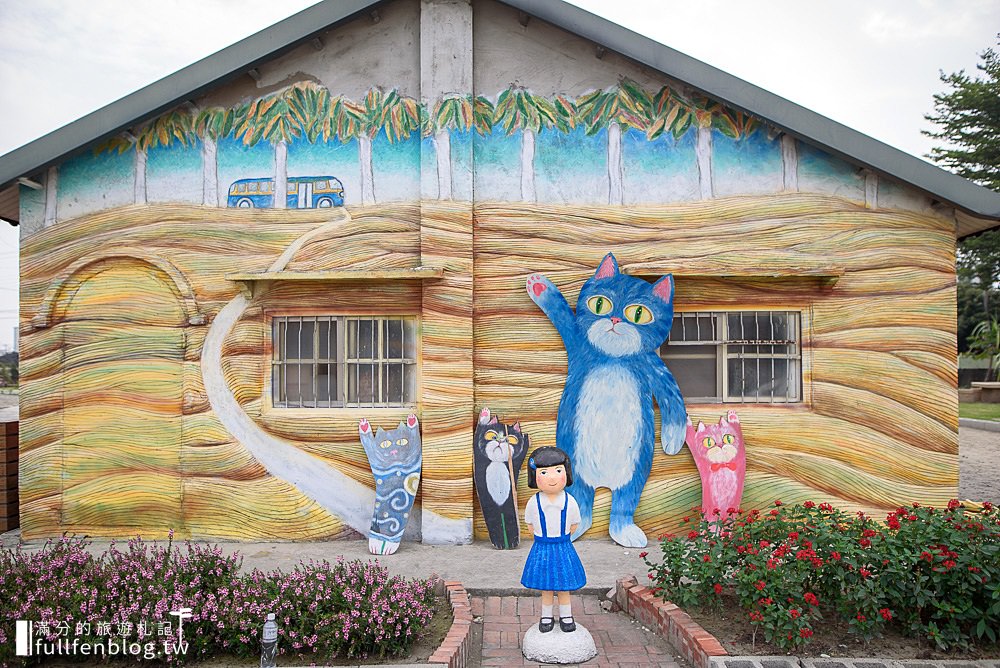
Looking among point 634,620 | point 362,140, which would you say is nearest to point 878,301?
point 634,620

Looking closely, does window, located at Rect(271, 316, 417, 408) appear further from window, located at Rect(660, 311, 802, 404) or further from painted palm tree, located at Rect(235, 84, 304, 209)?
window, located at Rect(660, 311, 802, 404)

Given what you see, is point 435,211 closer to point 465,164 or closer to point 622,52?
point 465,164

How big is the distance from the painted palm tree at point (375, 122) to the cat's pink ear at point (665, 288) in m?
3.16

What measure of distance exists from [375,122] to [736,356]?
480 cm

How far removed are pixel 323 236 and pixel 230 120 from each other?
169cm

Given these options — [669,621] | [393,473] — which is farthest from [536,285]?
[669,621]

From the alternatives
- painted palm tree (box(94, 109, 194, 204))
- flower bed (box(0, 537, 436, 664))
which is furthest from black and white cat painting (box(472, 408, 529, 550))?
painted palm tree (box(94, 109, 194, 204))

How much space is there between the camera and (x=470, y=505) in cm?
751

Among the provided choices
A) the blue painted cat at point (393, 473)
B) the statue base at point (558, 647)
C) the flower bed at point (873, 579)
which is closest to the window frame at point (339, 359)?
the blue painted cat at point (393, 473)

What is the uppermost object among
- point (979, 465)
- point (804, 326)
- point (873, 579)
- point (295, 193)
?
point (295, 193)

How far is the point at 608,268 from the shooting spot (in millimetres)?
7508

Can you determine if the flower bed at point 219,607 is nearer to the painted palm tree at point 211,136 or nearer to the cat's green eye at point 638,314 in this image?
the cat's green eye at point 638,314

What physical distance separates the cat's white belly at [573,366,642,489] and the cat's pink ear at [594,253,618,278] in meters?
1.00

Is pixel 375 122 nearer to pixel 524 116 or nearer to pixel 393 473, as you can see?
pixel 524 116
